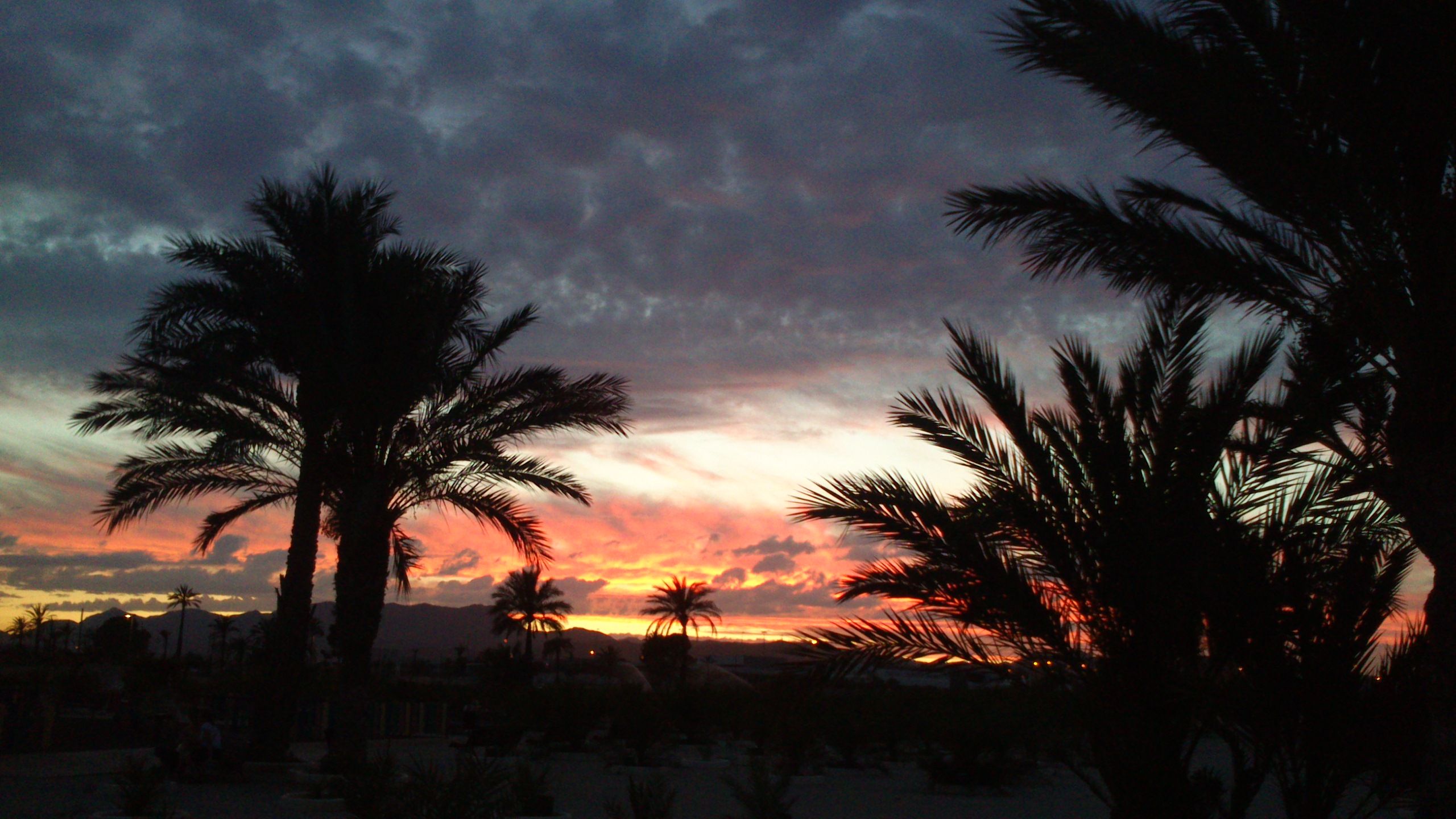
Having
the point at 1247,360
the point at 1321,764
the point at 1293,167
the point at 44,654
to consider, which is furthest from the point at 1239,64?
the point at 44,654

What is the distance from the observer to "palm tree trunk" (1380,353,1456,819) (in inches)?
244

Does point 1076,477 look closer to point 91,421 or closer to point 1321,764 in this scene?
point 1321,764

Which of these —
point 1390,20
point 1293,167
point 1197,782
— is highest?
point 1390,20

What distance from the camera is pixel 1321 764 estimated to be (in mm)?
8703

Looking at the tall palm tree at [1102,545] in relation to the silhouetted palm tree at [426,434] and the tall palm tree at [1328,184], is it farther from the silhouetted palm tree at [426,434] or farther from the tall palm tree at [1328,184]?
the silhouetted palm tree at [426,434]

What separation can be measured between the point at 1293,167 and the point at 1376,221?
61 cm

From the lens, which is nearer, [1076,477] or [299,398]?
[1076,477]

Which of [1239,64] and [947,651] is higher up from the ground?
[1239,64]

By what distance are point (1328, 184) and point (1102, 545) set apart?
121 inches

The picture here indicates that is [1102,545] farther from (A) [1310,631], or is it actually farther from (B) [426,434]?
(B) [426,434]

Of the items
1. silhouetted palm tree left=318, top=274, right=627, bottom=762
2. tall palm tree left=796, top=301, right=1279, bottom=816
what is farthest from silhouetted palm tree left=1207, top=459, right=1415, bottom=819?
silhouetted palm tree left=318, top=274, right=627, bottom=762

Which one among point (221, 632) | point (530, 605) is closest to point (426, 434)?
point (530, 605)

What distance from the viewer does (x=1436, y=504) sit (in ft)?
20.7

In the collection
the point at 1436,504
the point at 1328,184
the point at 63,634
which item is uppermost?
the point at 1328,184
